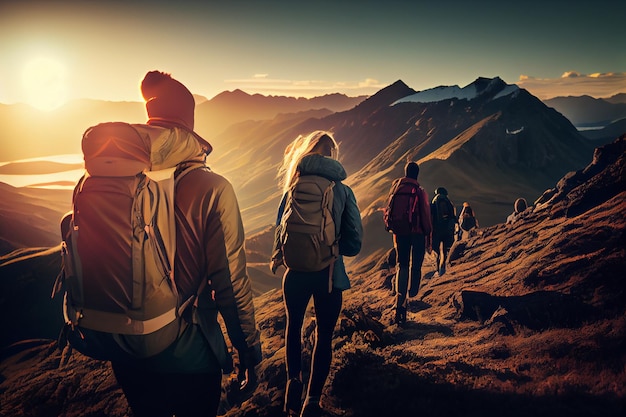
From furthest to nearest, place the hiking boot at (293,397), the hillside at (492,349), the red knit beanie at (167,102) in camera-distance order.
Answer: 1. the hillside at (492,349)
2. the hiking boot at (293,397)
3. the red knit beanie at (167,102)

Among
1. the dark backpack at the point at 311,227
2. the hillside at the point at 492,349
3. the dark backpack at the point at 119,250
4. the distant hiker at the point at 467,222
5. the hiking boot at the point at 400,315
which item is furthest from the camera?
the distant hiker at the point at 467,222

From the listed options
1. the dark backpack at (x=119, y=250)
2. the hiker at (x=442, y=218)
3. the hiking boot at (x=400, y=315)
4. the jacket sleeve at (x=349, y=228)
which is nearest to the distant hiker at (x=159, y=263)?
the dark backpack at (x=119, y=250)

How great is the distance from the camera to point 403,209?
5.98m

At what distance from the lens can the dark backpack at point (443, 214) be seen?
8.73 metres

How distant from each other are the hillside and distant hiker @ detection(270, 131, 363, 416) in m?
0.77

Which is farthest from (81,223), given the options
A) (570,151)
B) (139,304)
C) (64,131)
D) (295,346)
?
(64,131)

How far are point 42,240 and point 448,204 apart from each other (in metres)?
30.3

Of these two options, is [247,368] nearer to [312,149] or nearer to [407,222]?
[312,149]

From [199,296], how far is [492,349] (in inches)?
162

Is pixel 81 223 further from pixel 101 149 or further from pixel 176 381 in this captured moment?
pixel 176 381

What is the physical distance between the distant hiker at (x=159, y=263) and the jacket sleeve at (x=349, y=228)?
1.18 m

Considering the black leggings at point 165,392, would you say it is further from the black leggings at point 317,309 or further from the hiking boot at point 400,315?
the hiking boot at point 400,315

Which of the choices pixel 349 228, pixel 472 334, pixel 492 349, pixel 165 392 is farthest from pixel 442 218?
pixel 165 392

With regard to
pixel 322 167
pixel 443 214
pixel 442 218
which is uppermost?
pixel 322 167
